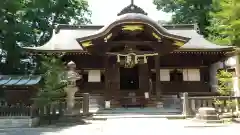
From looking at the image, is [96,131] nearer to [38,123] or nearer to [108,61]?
[38,123]

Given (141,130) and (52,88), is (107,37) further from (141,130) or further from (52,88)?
(141,130)

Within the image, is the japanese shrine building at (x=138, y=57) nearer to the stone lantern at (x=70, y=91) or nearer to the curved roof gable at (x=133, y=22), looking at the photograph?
the curved roof gable at (x=133, y=22)

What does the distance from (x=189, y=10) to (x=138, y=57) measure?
1998 cm

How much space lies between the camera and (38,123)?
1054cm

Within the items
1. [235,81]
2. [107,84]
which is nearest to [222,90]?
[235,81]

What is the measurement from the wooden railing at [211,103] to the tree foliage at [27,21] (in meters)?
12.2

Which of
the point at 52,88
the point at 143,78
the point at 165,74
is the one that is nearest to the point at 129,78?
the point at 143,78

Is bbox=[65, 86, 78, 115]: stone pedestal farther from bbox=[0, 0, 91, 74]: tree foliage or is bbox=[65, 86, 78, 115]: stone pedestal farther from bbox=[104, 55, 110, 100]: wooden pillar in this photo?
bbox=[0, 0, 91, 74]: tree foliage

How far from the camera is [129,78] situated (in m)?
18.7

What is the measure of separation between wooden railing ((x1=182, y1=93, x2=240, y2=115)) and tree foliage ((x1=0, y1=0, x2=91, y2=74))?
12246mm

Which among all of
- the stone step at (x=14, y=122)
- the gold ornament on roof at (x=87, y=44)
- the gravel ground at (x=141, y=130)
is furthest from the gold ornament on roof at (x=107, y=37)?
the stone step at (x=14, y=122)

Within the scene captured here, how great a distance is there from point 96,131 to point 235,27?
6.96 m

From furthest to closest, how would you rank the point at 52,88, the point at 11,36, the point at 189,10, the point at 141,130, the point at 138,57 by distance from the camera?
1. the point at 189,10
2. the point at 11,36
3. the point at 138,57
4. the point at 52,88
5. the point at 141,130

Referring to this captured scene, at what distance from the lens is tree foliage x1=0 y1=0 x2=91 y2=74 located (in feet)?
63.5
